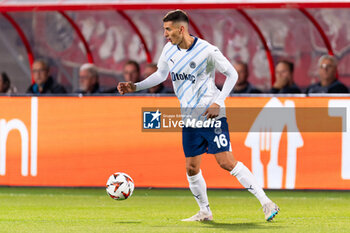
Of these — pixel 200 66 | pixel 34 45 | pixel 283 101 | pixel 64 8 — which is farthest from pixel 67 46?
pixel 200 66

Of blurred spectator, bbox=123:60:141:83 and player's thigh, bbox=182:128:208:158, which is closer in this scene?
player's thigh, bbox=182:128:208:158

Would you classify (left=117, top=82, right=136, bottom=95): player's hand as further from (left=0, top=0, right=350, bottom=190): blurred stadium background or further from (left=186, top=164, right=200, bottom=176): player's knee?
(left=0, top=0, right=350, bottom=190): blurred stadium background

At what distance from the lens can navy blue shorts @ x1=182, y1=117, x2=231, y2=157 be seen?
755 centimetres

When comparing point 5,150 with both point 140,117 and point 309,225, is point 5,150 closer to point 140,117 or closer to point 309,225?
point 140,117

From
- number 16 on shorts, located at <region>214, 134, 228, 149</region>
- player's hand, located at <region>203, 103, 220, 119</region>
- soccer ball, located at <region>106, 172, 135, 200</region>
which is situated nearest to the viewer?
player's hand, located at <region>203, 103, 220, 119</region>

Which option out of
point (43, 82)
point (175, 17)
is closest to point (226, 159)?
point (175, 17)

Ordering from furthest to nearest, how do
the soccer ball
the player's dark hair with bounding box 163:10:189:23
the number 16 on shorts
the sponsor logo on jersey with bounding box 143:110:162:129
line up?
the sponsor logo on jersey with bounding box 143:110:162:129, the soccer ball, the number 16 on shorts, the player's dark hair with bounding box 163:10:189:23

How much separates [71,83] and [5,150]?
148 inches

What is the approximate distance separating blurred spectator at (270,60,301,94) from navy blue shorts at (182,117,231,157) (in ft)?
12.6

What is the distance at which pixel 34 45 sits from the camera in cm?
1494

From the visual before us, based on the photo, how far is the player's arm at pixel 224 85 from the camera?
7238mm

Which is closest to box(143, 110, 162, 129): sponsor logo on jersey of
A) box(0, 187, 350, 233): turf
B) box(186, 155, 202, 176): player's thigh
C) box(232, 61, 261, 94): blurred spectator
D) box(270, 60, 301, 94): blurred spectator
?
box(0, 187, 350, 233): turf

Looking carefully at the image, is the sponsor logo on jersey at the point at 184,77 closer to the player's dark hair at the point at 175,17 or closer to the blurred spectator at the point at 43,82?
the player's dark hair at the point at 175,17

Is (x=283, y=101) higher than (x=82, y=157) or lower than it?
higher
